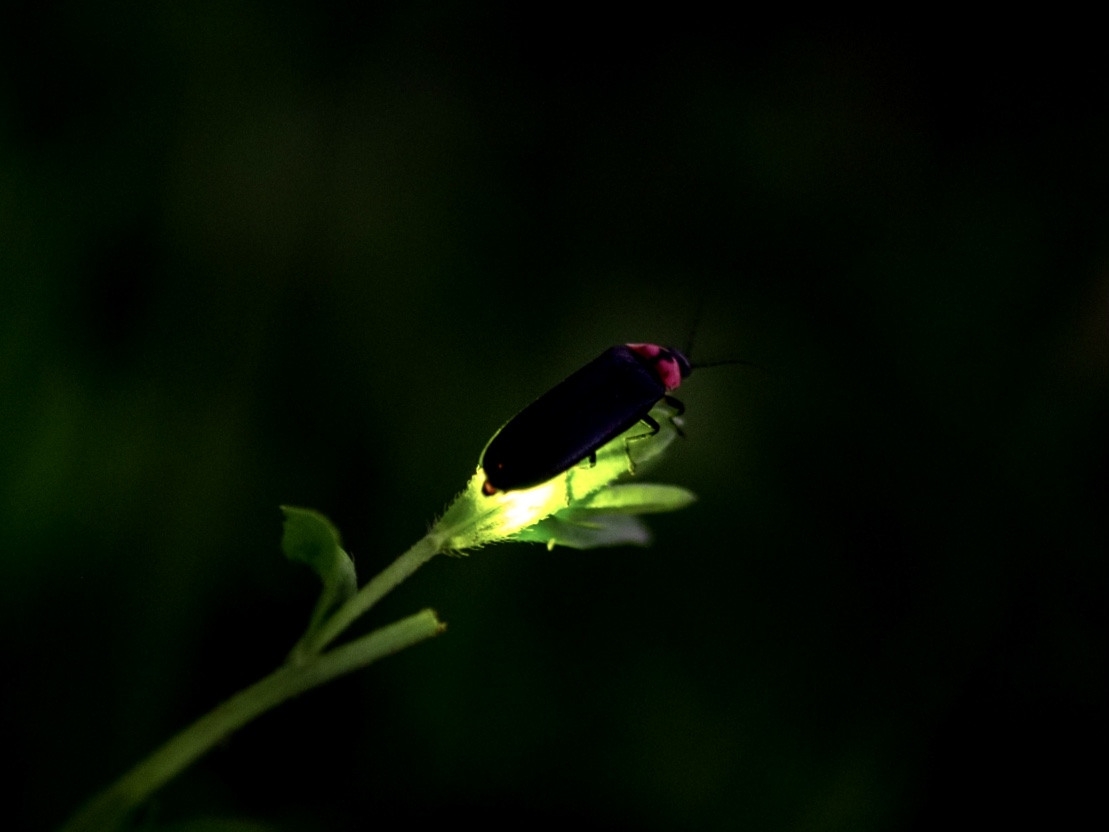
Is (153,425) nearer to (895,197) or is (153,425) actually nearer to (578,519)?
(578,519)

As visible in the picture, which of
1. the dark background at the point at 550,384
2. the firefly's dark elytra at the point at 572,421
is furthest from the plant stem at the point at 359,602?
the dark background at the point at 550,384

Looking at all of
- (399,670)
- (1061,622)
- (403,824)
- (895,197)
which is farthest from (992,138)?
(403,824)

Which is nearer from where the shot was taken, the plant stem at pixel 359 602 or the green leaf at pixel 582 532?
the plant stem at pixel 359 602

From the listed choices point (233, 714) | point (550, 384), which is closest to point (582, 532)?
point (233, 714)

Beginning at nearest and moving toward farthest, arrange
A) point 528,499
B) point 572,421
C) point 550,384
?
point 528,499 < point 572,421 < point 550,384

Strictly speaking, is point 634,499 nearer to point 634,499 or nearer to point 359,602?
point 634,499

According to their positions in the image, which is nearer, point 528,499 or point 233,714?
point 233,714

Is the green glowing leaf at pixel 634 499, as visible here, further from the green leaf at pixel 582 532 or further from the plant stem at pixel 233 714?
the plant stem at pixel 233 714

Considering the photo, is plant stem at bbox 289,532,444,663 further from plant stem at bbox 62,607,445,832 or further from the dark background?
the dark background
